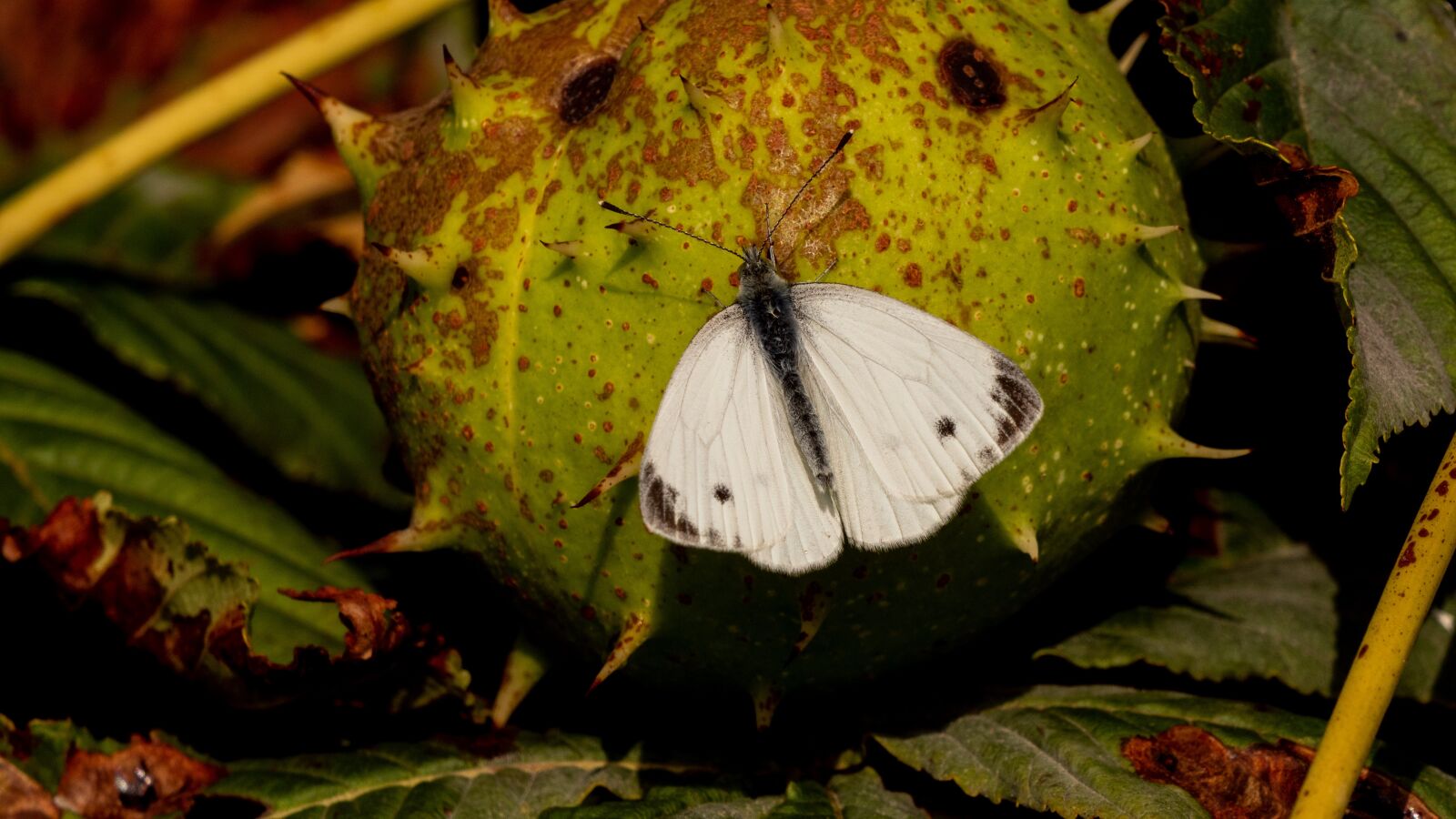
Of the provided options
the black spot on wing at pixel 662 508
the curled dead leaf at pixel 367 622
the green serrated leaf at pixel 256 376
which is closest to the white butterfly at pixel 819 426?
the black spot on wing at pixel 662 508

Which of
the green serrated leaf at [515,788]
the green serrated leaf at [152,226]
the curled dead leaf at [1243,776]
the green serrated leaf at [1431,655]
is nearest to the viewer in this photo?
the curled dead leaf at [1243,776]

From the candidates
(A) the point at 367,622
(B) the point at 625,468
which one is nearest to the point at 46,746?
(A) the point at 367,622

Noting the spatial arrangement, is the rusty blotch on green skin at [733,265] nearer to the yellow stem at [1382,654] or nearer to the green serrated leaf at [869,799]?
the green serrated leaf at [869,799]

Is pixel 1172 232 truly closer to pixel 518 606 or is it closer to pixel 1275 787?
→ pixel 1275 787

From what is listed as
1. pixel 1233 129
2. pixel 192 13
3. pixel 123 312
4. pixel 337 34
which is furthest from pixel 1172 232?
pixel 192 13

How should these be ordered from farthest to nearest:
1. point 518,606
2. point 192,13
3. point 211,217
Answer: point 192,13 < point 211,217 < point 518,606

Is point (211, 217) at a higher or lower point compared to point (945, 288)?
lower
